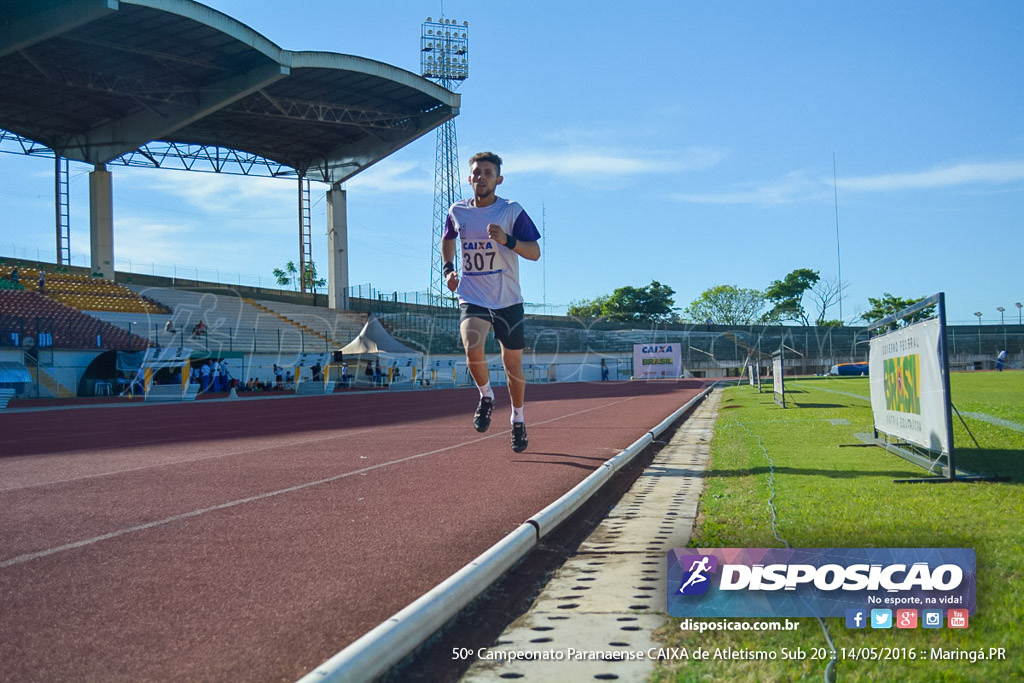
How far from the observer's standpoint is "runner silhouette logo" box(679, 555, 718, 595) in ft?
9.52

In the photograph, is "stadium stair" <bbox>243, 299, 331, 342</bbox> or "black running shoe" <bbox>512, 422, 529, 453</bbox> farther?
"stadium stair" <bbox>243, 299, 331, 342</bbox>

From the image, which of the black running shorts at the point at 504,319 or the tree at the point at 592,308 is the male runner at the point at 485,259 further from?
the tree at the point at 592,308

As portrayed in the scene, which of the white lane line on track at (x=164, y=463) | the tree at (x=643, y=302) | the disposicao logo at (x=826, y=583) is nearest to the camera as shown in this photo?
the disposicao logo at (x=826, y=583)

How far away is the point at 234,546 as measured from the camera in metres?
3.66

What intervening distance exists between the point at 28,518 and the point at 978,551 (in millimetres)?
4748

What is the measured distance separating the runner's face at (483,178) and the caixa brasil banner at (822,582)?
427 centimetres

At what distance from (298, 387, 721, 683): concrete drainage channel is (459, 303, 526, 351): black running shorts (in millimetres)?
2105

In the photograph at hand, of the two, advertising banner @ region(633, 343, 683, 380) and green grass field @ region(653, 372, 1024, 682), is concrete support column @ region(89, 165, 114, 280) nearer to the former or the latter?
advertising banner @ region(633, 343, 683, 380)

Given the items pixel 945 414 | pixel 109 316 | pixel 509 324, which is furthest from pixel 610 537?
pixel 109 316

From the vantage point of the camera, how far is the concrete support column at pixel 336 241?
170 feet

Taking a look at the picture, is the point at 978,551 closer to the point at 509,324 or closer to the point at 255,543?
the point at 255,543

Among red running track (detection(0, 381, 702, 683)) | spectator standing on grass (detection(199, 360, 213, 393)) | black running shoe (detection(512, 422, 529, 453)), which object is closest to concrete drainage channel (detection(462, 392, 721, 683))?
red running track (detection(0, 381, 702, 683))

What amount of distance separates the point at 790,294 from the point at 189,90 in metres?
92.5

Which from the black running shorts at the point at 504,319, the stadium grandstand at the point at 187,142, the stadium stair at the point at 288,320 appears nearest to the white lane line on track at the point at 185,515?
the black running shorts at the point at 504,319
